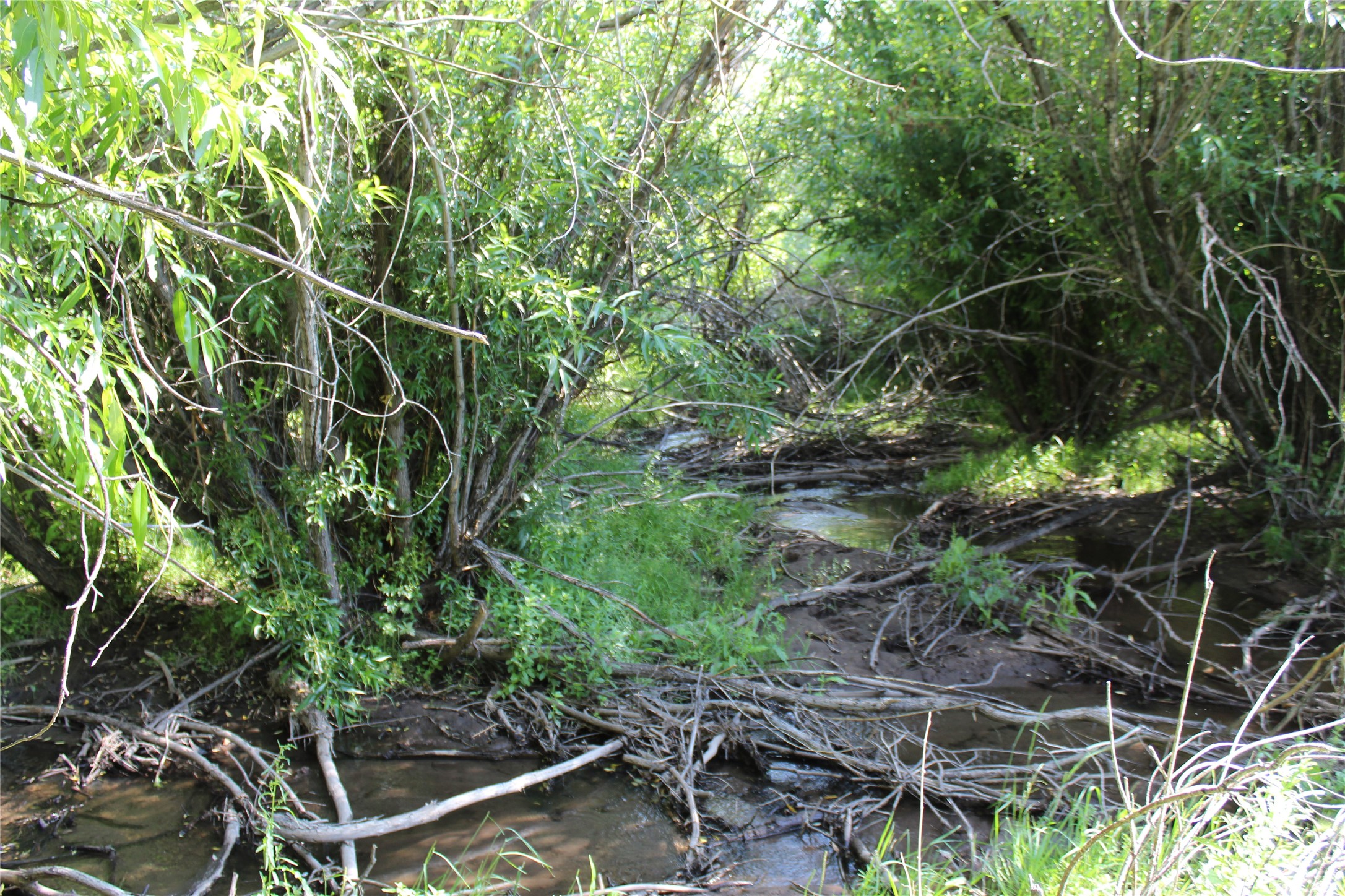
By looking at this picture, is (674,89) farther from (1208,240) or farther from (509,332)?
(1208,240)

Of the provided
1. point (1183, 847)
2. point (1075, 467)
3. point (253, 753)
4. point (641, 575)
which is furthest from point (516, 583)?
point (1075, 467)

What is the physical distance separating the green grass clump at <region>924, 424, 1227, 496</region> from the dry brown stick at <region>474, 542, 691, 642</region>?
12.2 feet

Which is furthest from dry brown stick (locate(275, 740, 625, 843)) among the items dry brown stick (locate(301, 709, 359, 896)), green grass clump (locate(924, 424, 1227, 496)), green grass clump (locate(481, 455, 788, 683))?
green grass clump (locate(924, 424, 1227, 496))

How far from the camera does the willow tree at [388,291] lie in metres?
2.99

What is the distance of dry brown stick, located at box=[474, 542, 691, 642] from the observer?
395 cm

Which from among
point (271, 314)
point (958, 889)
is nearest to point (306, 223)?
point (271, 314)

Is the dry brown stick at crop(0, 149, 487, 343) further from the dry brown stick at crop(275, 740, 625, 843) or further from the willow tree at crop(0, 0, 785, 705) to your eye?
the dry brown stick at crop(275, 740, 625, 843)

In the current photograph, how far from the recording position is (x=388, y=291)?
3.77m

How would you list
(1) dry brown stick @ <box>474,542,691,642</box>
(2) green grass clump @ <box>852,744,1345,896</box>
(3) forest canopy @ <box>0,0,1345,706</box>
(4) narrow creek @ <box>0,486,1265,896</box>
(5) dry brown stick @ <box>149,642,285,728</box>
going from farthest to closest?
(1) dry brown stick @ <box>474,542,691,642</box> → (5) dry brown stick @ <box>149,642,285,728</box> → (4) narrow creek @ <box>0,486,1265,896</box> → (3) forest canopy @ <box>0,0,1345,706</box> → (2) green grass clump @ <box>852,744,1345,896</box>

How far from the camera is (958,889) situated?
259cm

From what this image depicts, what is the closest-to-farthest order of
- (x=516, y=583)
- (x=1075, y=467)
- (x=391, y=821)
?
(x=391, y=821) → (x=516, y=583) → (x=1075, y=467)

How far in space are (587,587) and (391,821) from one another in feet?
4.28

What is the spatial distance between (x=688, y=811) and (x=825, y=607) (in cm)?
196

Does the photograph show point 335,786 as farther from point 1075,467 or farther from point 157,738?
point 1075,467
